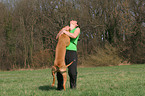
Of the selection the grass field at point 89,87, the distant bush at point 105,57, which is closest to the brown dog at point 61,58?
the grass field at point 89,87

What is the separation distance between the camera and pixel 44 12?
102ft

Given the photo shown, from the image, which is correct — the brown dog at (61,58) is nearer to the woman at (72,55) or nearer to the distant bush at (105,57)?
the woman at (72,55)

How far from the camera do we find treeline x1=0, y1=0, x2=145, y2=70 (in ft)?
93.9

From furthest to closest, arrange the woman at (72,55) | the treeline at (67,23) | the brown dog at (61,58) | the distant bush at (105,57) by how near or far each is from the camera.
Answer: the treeline at (67,23) < the distant bush at (105,57) < the woman at (72,55) < the brown dog at (61,58)

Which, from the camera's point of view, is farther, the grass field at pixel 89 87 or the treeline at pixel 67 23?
the treeline at pixel 67 23

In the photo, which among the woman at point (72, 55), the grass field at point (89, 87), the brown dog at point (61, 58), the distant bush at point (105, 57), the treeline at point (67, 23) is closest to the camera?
the grass field at point (89, 87)

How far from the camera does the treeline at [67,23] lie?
2861 centimetres

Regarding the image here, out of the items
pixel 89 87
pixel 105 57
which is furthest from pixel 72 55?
pixel 105 57

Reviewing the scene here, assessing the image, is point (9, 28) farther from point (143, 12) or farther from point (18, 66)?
point (143, 12)

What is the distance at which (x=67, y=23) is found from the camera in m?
29.8

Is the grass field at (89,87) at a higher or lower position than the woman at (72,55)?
lower

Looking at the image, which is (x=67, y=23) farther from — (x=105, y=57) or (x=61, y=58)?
(x=61, y=58)

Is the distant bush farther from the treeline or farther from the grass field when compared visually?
the grass field

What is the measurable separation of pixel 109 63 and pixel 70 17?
8503mm
